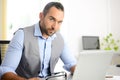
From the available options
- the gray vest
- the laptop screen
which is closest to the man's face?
the gray vest

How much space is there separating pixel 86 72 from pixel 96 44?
313cm

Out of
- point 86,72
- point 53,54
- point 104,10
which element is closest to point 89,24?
point 104,10

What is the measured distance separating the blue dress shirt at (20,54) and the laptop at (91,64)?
0.50 meters

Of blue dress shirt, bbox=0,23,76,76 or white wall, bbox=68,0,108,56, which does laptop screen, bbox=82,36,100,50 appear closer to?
white wall, bbox=68,0,108,56

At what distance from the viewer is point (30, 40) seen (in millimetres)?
1511

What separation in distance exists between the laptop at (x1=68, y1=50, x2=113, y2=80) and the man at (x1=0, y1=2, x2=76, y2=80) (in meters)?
0.44

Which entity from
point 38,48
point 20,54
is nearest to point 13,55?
point 20,54

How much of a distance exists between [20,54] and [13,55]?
0.20 feet

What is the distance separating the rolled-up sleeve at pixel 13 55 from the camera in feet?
4.41

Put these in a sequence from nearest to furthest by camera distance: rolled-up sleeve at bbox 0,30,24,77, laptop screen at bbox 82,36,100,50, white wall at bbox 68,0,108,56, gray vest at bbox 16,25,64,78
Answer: rolled-up sleeve at bbox 0,30,24,77
gray vest at bbox 16,25,64,78
laptop screen at bbox 82,36,100,50
white wall at bbox 68,0,108,56

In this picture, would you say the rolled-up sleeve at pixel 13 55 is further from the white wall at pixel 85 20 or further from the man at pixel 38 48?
the white wall at pixel 85 20

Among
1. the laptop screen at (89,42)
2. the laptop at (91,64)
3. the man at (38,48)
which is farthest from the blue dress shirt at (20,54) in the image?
the laptop screen at (89,42)

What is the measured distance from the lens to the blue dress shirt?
1.37 metres

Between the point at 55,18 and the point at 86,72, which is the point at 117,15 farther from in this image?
the point at 86,72
